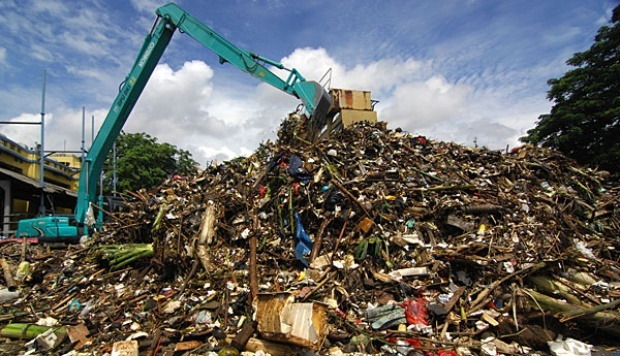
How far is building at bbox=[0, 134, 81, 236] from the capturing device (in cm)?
1317

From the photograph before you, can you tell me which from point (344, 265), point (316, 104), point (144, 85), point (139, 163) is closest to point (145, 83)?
point (144, 85)

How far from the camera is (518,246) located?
16.3 ft

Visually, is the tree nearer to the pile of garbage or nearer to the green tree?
the pile of garbage

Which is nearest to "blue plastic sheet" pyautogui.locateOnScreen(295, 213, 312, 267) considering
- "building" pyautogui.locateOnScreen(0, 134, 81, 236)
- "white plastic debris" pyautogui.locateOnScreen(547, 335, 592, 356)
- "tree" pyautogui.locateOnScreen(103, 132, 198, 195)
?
"white plastic debris" pyautogui.locateOnScreen(547, 335, 592, 356)

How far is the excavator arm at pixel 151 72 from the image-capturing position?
8.40 metres

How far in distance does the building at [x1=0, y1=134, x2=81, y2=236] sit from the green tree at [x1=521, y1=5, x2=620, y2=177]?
18428mm

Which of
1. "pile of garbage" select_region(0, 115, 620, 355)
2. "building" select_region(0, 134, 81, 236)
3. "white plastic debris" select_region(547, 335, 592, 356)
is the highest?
"building" select_region(0, 134, 81, 236)

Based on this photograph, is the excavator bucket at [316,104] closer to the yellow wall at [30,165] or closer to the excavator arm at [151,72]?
the excavator arm at [151,72]

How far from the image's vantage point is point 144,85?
8.65 m

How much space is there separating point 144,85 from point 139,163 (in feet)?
50.1

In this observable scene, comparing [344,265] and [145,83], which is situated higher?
[145,83]

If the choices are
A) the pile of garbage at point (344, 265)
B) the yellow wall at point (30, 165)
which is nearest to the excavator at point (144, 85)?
the pile of garbage at point (344, 265)

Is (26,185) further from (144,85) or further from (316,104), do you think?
(316,104)

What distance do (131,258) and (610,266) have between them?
7103 millimetres
